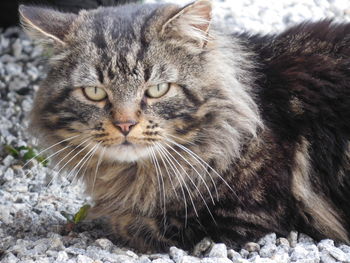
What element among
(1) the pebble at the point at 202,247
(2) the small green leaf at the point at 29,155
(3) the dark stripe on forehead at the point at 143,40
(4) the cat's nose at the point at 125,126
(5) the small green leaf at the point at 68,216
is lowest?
(5) the small green leaf at the point at 68,216

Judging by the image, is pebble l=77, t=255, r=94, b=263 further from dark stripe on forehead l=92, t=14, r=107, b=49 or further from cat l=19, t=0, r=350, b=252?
dark stripe on forehead l=92, t=14, r=107, b=49

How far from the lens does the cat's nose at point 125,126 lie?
244cm

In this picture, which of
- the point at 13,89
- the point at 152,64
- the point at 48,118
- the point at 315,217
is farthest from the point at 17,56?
the point at 315,217

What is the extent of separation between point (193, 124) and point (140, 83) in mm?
293

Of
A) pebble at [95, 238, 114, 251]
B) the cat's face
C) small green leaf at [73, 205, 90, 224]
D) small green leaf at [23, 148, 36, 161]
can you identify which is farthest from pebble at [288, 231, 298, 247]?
small green leaf at [23, 148, 36, 161]

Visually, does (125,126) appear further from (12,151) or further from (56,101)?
(12,151)

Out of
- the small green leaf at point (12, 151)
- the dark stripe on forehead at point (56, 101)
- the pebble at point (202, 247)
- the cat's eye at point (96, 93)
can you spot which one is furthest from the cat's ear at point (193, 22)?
the small green leaf at point (12, 151)

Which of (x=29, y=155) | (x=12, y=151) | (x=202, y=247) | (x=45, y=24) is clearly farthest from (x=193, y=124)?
(x=12, y=151)

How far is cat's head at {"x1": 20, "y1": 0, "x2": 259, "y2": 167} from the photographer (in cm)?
249

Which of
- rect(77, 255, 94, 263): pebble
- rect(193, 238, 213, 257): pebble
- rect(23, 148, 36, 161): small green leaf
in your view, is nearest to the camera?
rect(77, 255, 94, 263): pebble

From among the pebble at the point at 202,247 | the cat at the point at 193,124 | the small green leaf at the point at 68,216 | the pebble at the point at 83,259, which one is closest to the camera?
the pebble at the point at 83,259

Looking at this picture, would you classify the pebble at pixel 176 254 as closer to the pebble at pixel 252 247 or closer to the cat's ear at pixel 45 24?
the pebble at pixel 252 247

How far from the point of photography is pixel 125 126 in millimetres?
2443

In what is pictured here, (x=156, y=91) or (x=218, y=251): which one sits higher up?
(x=156, y=91)
